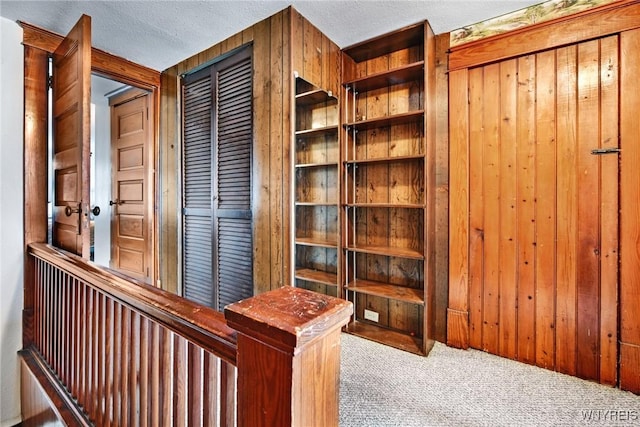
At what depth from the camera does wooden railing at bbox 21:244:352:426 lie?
0.58 meters

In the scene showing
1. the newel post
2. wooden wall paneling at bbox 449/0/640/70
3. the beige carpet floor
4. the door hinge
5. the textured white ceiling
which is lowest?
the beige carpet floor

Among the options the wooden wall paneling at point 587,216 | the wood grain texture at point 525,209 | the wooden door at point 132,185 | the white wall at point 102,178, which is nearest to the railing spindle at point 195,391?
the wood grain texture at point 525,209

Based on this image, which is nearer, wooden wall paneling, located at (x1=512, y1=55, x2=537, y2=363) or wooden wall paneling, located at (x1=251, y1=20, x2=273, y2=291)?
wooden wall paneling, located at (x1=512, y1=55, x2=537, y2=363)

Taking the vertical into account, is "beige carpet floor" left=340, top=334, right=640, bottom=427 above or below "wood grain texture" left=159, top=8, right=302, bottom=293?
below

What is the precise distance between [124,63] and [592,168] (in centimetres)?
355

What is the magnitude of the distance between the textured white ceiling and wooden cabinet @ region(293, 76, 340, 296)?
471 mm

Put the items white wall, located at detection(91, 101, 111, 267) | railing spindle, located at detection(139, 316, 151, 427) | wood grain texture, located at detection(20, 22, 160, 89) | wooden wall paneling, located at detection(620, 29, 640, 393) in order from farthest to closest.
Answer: white wall, located at detection(91, 101, 111, 267) < wood grain texture, located at detection(20, 22, 160, 89) < wooden wall paneling, located at detection(620, 29, 640, 393) < railing spindle, located at detection(139, 316, 151, 427)

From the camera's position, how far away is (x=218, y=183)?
2500 mm

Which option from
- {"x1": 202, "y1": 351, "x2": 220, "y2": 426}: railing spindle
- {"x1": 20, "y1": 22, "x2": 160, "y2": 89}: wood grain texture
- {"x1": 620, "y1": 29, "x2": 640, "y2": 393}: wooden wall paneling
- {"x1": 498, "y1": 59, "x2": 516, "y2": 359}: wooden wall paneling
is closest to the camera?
{"x1": 202, "y1": 351, "x2": 220, "y2": 426}: railing spindle

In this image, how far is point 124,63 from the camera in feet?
8.59

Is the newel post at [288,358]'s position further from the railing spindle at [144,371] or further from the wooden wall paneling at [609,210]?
the wooden wall paneling at [609,210]

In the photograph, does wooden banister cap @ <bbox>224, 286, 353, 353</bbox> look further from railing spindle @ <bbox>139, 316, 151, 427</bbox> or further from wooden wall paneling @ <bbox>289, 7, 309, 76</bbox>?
wooden wall paneling @ <bbox>289, 7, 309, 76</bbox>

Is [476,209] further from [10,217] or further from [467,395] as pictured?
[10,217]

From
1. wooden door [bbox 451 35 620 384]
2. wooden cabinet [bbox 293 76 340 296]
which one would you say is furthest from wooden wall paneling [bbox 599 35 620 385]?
wooden cabinet [bbox 293 76 340 296]
